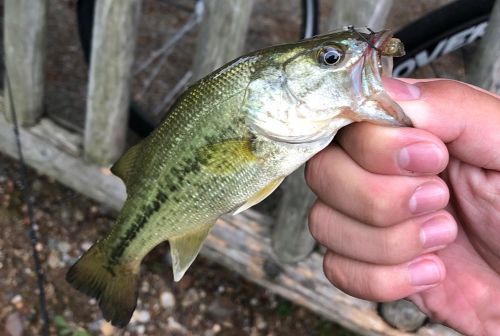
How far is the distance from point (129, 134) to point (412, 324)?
76.3 inches

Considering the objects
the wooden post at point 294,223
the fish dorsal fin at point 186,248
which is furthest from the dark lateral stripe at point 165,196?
the wooden post at point 294,223

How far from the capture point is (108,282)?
1921 millimetres

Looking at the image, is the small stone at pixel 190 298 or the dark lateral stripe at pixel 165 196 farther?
the small stone at pixel 190 298

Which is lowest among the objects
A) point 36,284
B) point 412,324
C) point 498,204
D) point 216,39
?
point 36,284

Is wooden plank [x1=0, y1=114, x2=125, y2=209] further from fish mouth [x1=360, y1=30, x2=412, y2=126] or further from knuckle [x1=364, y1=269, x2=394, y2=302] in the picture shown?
fish mouth [x1=360, y1=30, x2=412, y2=126]

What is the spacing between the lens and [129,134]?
3471 millimetres

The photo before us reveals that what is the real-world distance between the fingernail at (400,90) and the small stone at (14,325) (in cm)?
225

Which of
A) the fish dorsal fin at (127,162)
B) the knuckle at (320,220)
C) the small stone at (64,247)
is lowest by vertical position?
the small stone at (64,247)

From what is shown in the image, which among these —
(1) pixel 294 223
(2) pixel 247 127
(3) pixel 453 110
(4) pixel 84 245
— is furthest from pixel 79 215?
(3) pixel 453 110

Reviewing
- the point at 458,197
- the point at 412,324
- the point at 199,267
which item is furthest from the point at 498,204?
the point at 199,267

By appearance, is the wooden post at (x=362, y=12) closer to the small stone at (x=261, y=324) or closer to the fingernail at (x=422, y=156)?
the fingernail at (x=422, y=156)

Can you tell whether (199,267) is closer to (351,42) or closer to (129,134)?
(129,134)

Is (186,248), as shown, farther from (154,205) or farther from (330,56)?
(330,56)

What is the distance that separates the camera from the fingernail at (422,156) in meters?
1.36
